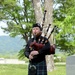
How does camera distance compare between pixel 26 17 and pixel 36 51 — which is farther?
pixel 26 17

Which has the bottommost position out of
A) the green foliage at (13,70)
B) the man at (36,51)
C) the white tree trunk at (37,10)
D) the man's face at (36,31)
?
the green foliage at (13,70)

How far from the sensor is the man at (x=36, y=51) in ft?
20.2

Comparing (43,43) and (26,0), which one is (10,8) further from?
(43,43)

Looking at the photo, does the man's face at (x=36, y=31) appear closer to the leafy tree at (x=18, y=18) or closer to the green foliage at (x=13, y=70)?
the green foliage at (x=13, y=70)

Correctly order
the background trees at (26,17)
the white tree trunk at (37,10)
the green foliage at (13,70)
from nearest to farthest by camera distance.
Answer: the green foliage at (13,70) → the white tree trunk at (37,10) → the background trees at (26,17)

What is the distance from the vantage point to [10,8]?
32719 mm

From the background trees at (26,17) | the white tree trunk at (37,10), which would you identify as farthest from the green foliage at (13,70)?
the background trees at (26,17)

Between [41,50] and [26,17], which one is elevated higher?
[26,17]

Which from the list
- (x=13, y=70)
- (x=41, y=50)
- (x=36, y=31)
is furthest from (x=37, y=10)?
(x=41, y=50)

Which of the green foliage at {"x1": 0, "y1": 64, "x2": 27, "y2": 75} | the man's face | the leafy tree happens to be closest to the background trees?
the leafy tree

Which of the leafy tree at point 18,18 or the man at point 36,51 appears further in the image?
the leafy tree at point 18,18

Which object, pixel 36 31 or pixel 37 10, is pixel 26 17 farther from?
pixel 36 31

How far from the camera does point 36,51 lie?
6191 millimetres

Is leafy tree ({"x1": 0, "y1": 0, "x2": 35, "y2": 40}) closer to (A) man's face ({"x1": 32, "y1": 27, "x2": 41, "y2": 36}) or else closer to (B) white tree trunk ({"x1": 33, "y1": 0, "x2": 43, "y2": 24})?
(B) white tree trunk ({"x1": 33, "y1": 0, "x2": 43, "y2": 24})
